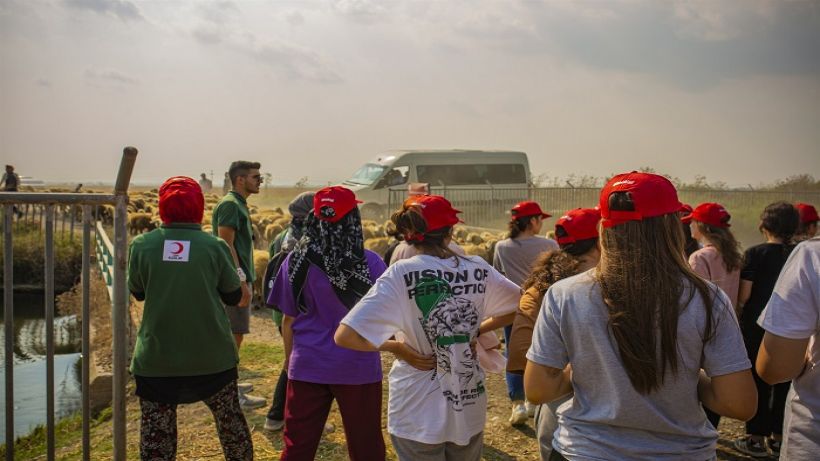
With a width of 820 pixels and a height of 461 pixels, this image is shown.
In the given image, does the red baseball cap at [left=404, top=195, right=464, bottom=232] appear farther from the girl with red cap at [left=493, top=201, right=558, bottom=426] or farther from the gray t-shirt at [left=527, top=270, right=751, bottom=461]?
the girl with red cap at [left=493, top=201, right=558, bottom=426]

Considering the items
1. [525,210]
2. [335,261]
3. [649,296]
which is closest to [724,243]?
[525,210]

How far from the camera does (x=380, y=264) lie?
3256 millimetres

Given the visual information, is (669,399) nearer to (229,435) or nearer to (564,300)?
(564,300)

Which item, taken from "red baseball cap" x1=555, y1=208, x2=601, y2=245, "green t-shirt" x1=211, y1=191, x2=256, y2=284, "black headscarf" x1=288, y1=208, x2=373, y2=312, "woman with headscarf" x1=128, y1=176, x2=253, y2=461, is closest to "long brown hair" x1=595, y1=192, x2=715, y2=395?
"red baseball cap" x1=555, y1=208, x2=601, y2=245

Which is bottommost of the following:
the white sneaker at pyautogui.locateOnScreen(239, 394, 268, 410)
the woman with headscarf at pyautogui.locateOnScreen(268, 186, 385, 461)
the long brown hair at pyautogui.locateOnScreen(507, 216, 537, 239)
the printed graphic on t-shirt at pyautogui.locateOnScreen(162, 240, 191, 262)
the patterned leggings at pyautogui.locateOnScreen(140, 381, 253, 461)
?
the white sneaker at pyautogui.locateOnScreen(239, 394, 268, 410)

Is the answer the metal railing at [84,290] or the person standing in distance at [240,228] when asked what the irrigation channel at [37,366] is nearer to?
the person standing in distance at [240,228]

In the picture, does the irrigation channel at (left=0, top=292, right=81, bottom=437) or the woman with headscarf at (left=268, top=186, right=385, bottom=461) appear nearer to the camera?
the woman with headscarf at (left=268, top=186, right=385, bottom=461)

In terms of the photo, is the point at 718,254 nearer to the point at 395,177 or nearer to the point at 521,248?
the point at 521,248

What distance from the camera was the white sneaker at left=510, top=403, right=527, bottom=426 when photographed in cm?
496

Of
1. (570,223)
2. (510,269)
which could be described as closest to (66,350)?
(510,269)

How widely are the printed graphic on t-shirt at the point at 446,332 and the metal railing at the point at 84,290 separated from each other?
1.79 metres

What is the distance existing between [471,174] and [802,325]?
1946 cm

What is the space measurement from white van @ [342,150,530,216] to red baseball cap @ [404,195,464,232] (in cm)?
1574

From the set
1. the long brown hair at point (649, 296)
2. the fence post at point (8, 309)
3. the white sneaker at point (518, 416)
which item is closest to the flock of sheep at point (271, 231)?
the white sneaker at point (518, 416)
